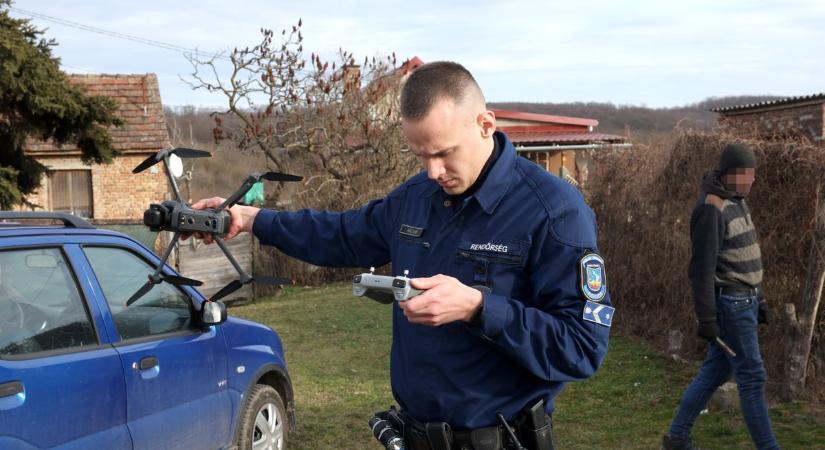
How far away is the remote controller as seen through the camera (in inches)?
87.0

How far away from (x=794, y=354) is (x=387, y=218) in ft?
16.6

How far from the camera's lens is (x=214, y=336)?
509 centimetres

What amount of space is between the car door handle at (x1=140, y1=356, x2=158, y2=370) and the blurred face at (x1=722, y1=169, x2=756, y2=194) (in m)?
3.67

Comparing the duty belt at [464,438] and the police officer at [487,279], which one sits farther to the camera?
the duty belt at [464,438]

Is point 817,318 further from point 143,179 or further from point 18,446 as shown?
point 143,179

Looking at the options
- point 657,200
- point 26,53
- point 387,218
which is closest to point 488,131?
point 387,218

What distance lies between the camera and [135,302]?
465cm

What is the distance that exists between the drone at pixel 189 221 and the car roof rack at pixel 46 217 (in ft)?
4.08

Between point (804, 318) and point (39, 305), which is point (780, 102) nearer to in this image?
point (804, 318)

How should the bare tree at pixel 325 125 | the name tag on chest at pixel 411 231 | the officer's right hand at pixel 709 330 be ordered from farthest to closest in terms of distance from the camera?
the bare tree at pixel 325 125 → the officer's right hand at pixel 709 330 → the name tag on chest at pixel 411 231

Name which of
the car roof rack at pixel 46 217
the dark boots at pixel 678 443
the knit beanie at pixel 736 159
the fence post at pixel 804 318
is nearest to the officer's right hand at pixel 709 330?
the dark boots at pixel 678 443

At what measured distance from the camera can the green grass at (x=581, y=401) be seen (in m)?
6.46

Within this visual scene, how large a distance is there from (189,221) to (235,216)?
0.92 ft

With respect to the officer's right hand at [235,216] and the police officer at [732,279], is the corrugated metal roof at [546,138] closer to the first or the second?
the police officer at [732,279]
